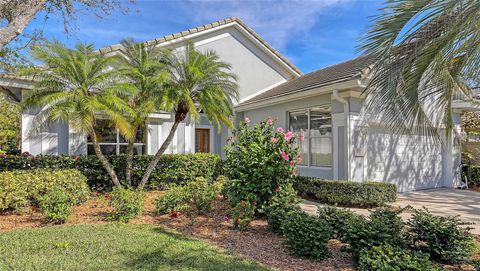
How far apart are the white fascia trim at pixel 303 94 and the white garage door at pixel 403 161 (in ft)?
7.47

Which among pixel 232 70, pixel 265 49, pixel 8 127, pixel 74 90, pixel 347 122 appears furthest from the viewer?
pixel 8 127

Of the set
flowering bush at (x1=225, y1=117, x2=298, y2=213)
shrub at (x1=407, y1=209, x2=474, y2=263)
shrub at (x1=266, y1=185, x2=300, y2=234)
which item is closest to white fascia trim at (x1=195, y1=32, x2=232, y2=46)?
flowering bush at (x1=225, y1=117, x2=298, y2=213)

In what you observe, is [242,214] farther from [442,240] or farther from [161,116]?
[161,116]

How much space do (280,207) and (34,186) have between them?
257 inches

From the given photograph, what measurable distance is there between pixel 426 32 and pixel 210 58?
6.76 metres

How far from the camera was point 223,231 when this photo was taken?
6.68m

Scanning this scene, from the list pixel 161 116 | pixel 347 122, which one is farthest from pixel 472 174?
pixel 161 116

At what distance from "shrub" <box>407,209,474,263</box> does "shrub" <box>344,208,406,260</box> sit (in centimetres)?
27

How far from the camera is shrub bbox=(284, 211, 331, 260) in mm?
4980

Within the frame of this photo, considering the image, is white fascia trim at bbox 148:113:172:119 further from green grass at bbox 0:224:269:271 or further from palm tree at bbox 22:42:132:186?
green grass at bbox 0:224:269:271

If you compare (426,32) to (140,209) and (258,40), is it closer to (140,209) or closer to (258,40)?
(140,209)

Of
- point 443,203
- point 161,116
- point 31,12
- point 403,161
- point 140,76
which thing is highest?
point 31,12

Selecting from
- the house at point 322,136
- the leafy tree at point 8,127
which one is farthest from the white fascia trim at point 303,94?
the leafy tree at point 8,127

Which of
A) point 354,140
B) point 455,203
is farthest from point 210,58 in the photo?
point 455,203
